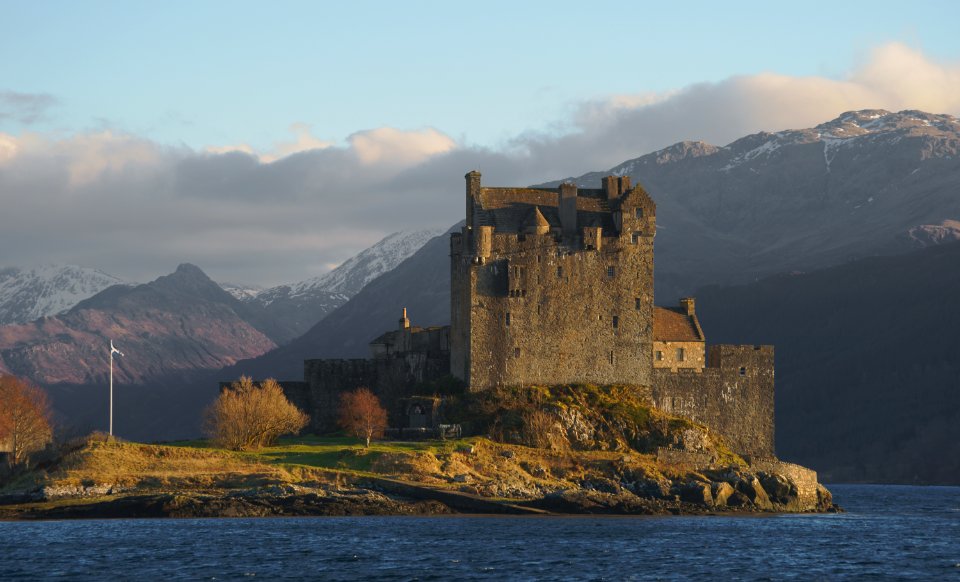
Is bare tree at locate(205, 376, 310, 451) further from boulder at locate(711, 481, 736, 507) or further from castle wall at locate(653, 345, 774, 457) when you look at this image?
boulder at locate(711, 481, 736, 507)

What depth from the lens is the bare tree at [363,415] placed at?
113625mm

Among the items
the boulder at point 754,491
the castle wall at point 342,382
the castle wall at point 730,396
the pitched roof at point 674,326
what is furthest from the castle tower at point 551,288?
the boulder at point 754,491

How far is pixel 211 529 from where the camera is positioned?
9131 centimetres

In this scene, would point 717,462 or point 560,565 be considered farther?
point 717,462

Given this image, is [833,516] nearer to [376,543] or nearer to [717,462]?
[717,462]

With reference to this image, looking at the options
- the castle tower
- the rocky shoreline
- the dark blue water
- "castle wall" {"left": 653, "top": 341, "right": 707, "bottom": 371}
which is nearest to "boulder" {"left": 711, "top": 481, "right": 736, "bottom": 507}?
the rocky shoreline

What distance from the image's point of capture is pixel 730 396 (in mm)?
122250

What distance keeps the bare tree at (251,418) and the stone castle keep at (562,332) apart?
8665mm

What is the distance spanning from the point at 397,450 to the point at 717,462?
974 inches

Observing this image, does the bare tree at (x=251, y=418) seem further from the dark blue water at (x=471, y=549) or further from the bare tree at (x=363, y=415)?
the dark blue water at (x=471, y=549)

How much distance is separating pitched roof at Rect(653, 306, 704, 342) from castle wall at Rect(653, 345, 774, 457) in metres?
2.23

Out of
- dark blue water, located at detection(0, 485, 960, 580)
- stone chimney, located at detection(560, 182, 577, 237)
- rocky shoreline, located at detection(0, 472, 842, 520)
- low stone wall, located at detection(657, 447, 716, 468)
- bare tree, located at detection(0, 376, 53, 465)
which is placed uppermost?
stone chimney, located at detection(560, 182, 577, 237)

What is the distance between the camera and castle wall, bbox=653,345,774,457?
120375mm

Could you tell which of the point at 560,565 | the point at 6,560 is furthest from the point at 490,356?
the point at 6,560
